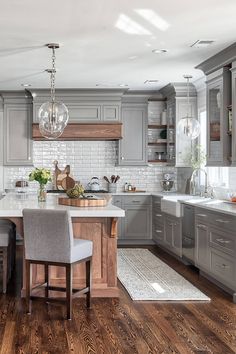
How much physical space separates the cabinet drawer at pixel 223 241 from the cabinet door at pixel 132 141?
11.5 ft

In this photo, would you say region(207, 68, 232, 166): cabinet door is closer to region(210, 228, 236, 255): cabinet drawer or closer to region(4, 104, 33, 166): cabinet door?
region(210, 228, 236, 255): cabinet drawer

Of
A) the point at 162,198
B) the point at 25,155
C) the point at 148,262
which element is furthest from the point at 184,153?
the point at 25,155

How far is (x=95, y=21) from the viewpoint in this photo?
4.83 metres

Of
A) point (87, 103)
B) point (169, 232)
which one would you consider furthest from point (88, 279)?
point (87, 103)

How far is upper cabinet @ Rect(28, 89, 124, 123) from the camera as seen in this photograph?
29.1ft

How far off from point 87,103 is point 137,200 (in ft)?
5.99

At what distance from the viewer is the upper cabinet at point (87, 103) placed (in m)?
8.87

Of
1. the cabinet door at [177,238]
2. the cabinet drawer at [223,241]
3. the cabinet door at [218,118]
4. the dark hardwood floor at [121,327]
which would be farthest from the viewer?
the cabinet door at [177,238]

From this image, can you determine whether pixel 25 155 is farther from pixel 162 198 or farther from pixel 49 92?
pixel 162 198

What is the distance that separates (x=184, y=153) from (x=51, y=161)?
2.37 meters

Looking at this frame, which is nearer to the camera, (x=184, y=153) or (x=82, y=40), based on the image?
(x=82, y=40)

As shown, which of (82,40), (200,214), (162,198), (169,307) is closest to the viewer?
(169,307)

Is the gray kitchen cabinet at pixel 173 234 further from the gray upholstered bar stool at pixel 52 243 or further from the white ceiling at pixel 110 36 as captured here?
the gray upholstered bar stool at pixel 52 243

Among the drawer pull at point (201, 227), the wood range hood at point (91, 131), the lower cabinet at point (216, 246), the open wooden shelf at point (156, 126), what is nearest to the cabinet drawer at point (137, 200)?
the wood range hood at point (91, 131)
